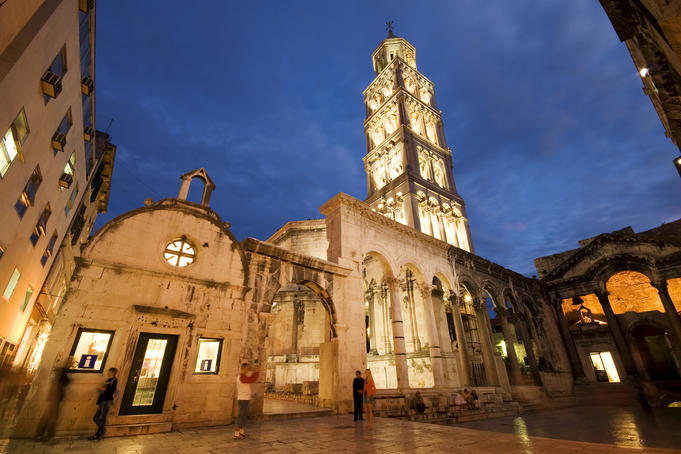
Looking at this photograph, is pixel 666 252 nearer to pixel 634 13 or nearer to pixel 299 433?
pixel 634 13

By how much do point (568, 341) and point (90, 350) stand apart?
102 feet

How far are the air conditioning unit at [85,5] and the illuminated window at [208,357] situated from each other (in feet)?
46.5

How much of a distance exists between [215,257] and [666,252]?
98.9 ft

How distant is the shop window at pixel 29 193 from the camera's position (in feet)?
37.1

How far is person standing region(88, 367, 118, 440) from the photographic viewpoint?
6.37 metres

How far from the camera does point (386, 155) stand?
30.9 m

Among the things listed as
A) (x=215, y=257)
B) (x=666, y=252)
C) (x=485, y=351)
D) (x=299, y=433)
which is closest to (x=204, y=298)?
(x=215, y=257)

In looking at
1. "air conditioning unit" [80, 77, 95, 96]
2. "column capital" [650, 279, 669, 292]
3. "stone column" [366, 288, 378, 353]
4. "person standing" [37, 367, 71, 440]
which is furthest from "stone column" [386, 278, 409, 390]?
"column capital" [650, 279, 669, 292]

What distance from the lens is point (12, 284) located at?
12.5m

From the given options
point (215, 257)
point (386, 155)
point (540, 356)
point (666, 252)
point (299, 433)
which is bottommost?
point (299, 433)

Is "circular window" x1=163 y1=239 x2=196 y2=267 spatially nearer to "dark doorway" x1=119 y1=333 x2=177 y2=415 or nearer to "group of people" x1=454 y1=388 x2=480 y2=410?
"dark doorway" x1=119 y1=333 x2=177 y2=415

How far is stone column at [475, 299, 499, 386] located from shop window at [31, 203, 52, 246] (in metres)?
23.4

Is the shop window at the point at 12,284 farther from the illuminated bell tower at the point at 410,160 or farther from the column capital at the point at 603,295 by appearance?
the column capital at the point at 603,295

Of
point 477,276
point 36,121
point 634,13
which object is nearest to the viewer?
point 634,13
